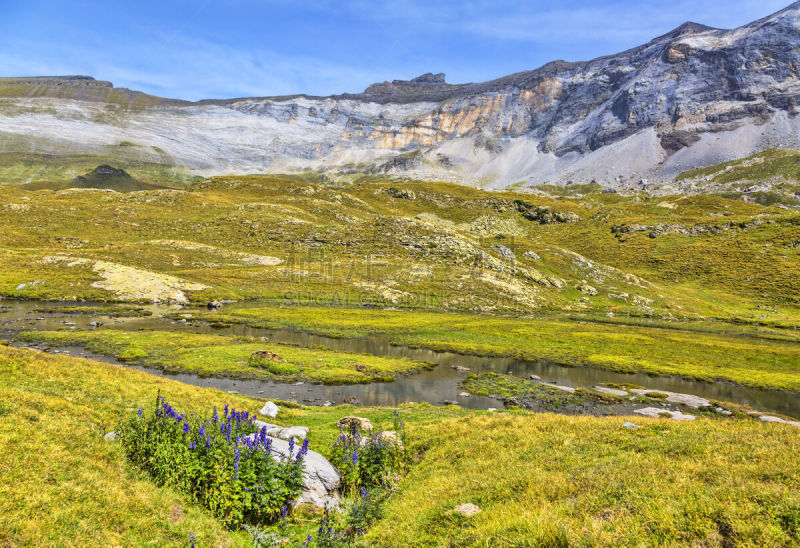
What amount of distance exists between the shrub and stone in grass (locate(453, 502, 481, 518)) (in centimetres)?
405

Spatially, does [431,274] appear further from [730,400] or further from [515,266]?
[730,400]

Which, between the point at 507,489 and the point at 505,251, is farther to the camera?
the point at 505,251

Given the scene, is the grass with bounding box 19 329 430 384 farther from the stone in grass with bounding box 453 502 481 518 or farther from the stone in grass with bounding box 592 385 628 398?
the stone in grass with bounding box 453 502 481 518

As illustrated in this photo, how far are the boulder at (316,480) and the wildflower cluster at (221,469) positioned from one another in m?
0.83

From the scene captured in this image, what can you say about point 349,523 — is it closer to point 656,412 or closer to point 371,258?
point 656,412

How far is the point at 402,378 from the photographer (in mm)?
40688

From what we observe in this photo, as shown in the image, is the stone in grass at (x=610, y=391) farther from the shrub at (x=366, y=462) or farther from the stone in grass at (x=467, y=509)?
the stone in grass at (x=467, y=509)

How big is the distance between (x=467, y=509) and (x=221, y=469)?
658 centimetres

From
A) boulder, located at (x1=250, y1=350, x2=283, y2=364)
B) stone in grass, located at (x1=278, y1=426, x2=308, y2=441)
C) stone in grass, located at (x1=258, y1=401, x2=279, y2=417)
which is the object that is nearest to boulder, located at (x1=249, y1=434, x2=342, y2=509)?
stone in grass, located at (x1=278, y1=426, x2=308, y2=441)

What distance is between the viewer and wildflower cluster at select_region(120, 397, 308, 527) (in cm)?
970

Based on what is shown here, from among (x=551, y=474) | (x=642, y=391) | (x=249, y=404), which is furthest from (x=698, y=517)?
(x=642, y=391)

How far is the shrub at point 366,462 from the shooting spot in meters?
13.1

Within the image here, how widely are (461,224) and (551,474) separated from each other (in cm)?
18948

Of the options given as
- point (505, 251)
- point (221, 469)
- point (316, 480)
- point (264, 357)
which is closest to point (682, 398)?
point (316, 480)
